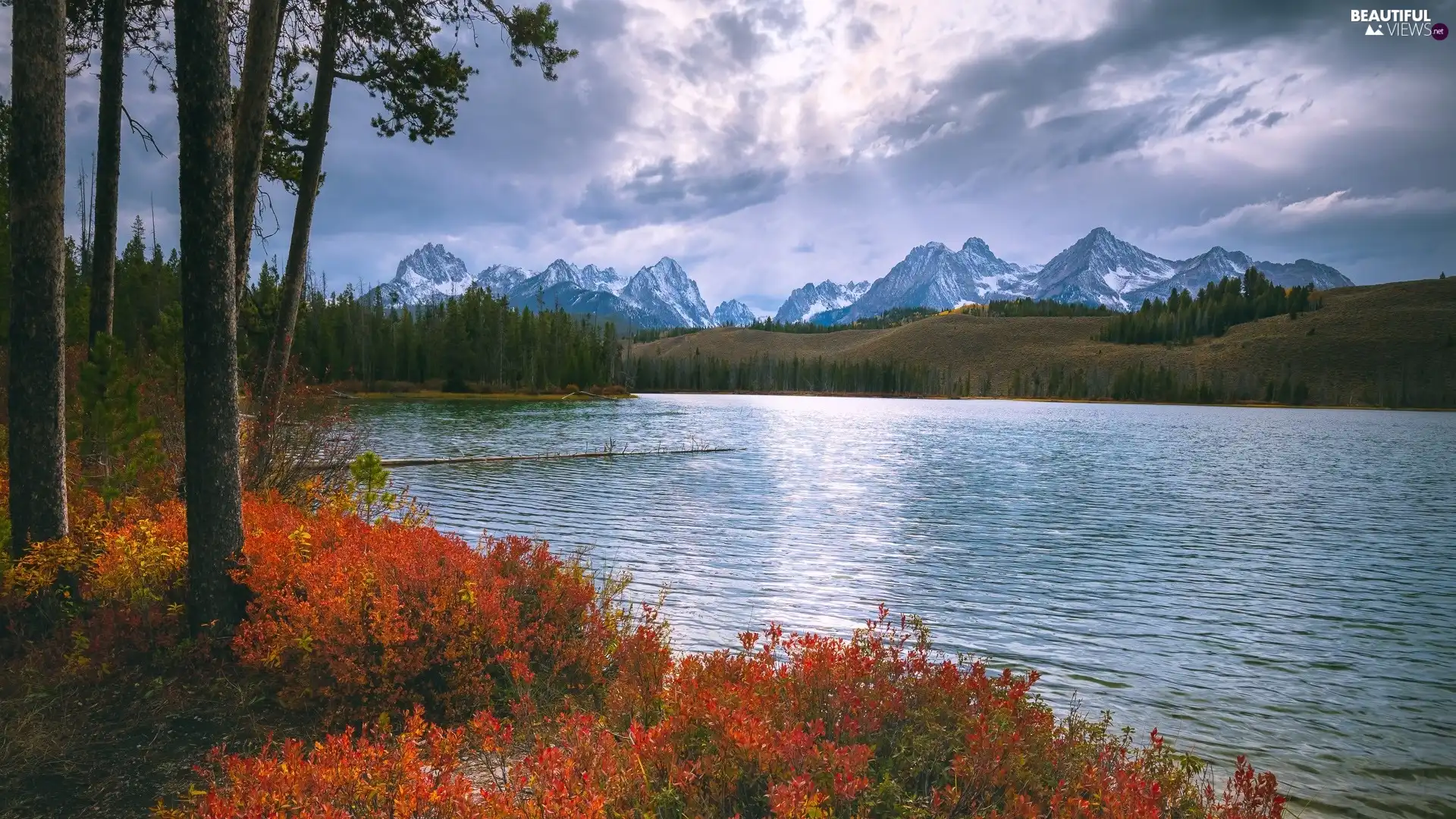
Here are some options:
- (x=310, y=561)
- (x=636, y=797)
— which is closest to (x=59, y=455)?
(x=310, y=561)

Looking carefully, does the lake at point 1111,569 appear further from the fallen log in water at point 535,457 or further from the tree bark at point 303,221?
the tree bark at point 303,221

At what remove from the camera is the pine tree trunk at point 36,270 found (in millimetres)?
7656

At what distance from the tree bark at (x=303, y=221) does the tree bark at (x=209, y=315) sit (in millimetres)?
6906

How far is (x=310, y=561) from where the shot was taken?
7.73 meters

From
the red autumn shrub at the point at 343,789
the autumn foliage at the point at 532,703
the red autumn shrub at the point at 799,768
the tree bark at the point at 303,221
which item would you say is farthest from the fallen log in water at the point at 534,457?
the red autumn shrub at the point at 799,768

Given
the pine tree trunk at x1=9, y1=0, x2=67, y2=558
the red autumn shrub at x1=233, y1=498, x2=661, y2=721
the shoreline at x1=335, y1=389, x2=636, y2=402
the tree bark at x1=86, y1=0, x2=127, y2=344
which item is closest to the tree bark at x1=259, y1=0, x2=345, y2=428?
the tree bark at x1=86, y1=0, x2=127, y2=344

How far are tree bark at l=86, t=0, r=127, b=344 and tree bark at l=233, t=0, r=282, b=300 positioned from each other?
335 centimetres

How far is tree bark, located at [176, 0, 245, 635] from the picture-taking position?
22.4ft

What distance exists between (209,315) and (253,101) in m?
4.82

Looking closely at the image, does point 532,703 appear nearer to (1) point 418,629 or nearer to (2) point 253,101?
(1) point 418,629

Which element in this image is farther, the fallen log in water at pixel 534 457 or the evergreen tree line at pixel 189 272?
the fallen log in water at pixel 534 457

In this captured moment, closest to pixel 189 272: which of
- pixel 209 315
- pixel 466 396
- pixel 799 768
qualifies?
pixel 209 315

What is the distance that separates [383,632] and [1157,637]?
39.4 feet

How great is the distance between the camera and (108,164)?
41.1 feet
